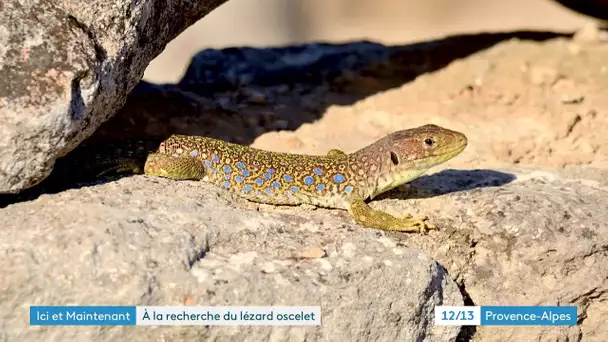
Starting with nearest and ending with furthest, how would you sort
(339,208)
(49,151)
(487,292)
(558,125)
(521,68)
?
1. (49,151)
2. (487,292)
3. (339,208)
4. (558,125)
5. (521,68)

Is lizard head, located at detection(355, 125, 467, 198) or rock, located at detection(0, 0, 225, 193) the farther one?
lizard head, located at detection(355, 125, 467, 198)

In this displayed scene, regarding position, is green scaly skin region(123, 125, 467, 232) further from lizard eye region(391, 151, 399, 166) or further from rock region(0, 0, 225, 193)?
rock region(0, 0, 225, 193)

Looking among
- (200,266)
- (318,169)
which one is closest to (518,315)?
(318,169)

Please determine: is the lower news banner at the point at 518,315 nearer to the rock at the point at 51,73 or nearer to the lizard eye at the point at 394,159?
the lizard eye at the point at 394,159

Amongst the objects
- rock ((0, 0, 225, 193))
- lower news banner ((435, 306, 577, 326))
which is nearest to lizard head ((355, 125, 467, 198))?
lower news banner ((435, 306, 577, 326))

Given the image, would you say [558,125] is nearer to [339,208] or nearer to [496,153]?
[496,153]

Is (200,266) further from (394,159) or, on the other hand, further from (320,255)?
(394,159)

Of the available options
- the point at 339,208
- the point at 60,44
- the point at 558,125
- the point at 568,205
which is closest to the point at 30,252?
the point at 60,44
